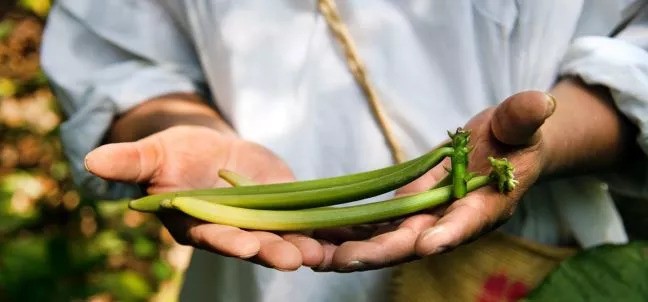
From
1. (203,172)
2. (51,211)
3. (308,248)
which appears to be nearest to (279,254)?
(308,248)

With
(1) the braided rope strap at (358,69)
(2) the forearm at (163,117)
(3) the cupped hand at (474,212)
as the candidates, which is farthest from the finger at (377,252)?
(2) the forearm at (163,117)

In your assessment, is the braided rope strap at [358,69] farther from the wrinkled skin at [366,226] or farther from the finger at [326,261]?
the finger at [326,261]

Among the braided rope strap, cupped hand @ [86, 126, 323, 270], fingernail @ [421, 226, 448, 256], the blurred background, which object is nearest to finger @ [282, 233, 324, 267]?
cupped hand @ [86, 126, 323, 270]

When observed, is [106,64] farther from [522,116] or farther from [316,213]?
[522,116]

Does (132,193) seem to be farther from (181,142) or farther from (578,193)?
(578,193)

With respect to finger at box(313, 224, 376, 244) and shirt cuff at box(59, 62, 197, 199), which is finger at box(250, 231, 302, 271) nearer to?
finger at box(313, 224, 376, 244)
